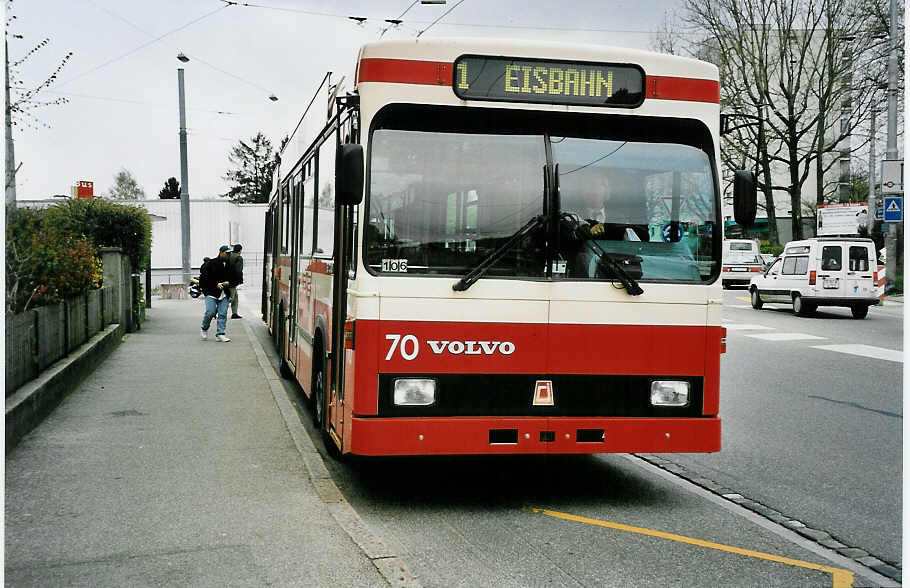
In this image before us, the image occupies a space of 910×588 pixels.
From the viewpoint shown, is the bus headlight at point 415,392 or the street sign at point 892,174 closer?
the bus headlight at point 415,392

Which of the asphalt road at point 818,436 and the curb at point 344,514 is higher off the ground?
the curb at point 344,514

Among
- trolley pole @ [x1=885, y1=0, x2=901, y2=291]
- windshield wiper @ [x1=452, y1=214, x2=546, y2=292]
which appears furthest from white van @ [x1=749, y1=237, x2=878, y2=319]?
windshield wiper @ [x1=452, y1=214, x2=546, y2=292]

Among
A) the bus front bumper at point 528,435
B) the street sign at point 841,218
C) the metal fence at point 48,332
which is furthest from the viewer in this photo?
the street sign at point 841,218

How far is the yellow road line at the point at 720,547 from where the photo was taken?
5214 mm

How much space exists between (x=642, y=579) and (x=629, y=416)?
5.08 ft

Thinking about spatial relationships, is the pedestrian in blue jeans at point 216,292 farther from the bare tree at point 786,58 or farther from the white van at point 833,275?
the bare tree at point 786,58

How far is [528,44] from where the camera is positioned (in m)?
6.46

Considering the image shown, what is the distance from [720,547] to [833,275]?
855 inches

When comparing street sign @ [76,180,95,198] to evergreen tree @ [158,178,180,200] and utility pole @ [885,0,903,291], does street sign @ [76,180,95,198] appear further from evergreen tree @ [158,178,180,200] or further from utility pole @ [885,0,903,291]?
evergreen tree @ [158,178,180,200]

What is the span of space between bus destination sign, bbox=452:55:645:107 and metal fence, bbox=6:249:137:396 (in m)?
4.72

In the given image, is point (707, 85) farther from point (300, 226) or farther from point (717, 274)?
point (300, 226)

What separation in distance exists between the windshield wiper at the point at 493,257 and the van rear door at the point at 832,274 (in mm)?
21462

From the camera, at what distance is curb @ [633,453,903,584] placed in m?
5.47

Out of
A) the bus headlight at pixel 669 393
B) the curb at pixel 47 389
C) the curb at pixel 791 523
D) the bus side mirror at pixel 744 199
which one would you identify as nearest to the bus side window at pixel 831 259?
the curb at pixel 47 389
